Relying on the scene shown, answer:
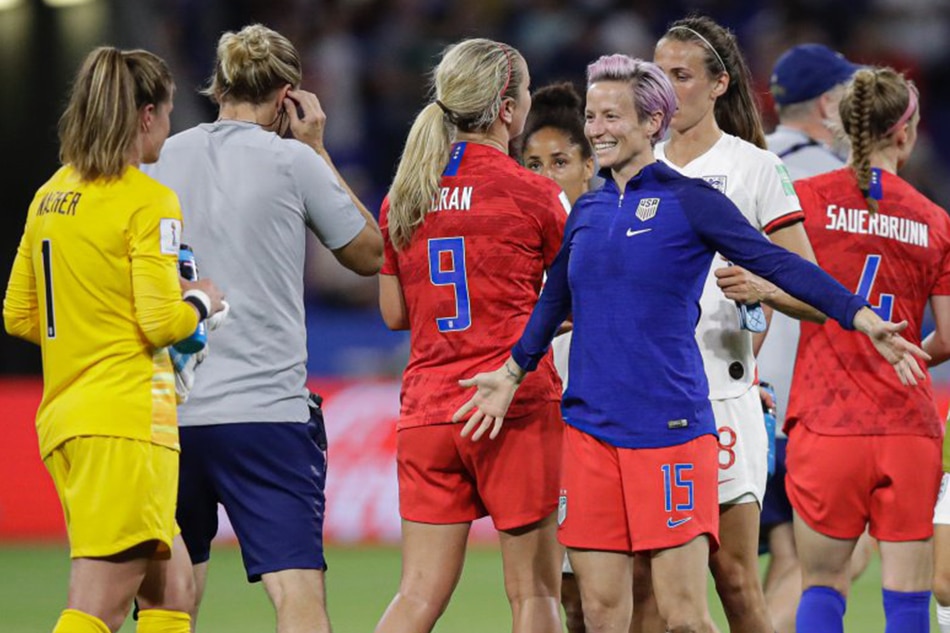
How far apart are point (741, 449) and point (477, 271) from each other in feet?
3.84

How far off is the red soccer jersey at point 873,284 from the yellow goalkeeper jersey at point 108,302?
8.89 ft

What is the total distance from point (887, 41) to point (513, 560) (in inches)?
474

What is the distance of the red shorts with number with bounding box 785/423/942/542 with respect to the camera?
6125mm

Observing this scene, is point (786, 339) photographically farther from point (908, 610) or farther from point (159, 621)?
point (159, 621)

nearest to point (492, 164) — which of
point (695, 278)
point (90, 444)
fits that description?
point (695, 278)

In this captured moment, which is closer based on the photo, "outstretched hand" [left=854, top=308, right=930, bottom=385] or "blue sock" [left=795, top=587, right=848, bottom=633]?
"outstretched hand" [left=854, top=308, right=930, bottom=385]

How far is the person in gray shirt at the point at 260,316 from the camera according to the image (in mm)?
5164

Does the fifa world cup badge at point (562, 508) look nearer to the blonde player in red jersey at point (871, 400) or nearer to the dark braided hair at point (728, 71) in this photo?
the blonde player in red jersey at point (871, 400)

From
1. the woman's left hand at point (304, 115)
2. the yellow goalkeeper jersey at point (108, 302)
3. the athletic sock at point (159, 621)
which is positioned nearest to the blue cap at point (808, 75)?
the woman's left hand at point (304, 115)

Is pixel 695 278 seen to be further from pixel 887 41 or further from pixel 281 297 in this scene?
pixel 887 41

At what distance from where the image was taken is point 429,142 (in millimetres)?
5562

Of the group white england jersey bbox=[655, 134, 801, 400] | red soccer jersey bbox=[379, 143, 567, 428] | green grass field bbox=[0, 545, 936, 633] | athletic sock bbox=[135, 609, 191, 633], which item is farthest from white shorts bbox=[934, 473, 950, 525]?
athletic sock bbox=[135, 609, 191, 633]

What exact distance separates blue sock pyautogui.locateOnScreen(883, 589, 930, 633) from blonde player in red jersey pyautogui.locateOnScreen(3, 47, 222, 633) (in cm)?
286

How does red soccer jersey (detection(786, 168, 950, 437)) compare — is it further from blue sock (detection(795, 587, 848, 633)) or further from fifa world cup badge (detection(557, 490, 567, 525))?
fifa world cup badge (detection(557, 490, 567, 525))
